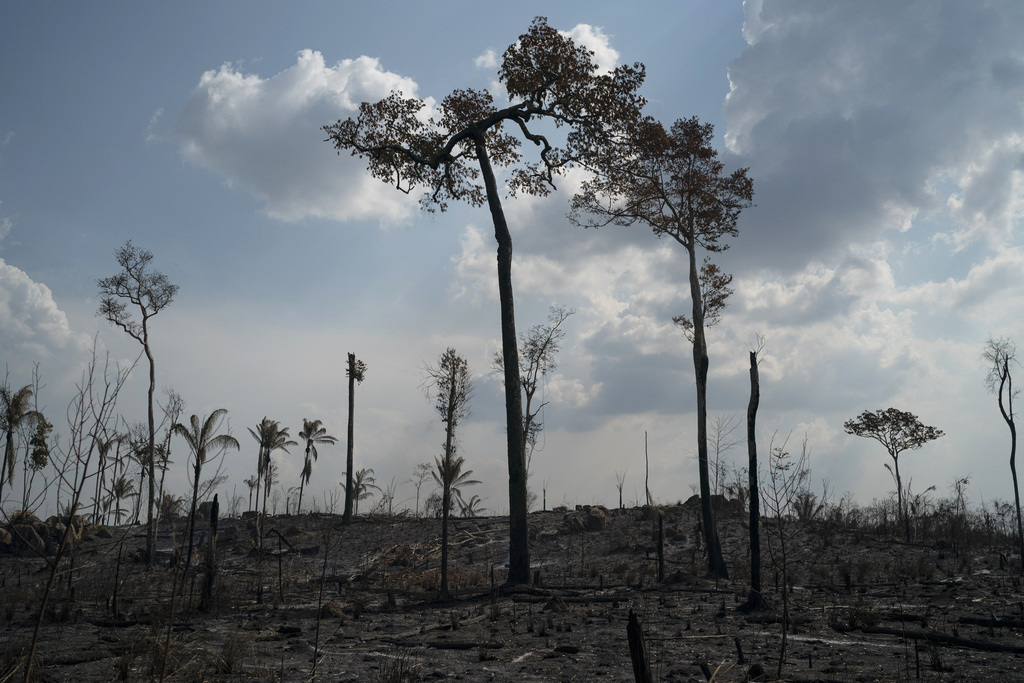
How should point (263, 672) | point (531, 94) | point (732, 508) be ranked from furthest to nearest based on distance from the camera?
point (732, 508)
point (531, 94)
point (263, 672)

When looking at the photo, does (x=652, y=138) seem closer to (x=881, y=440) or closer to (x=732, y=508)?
(x=732, y=508)

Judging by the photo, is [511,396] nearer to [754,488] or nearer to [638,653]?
[754,488]

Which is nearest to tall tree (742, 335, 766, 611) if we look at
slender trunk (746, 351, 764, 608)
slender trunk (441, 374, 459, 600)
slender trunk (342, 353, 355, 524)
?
slender trunk (746, 351, 764, 608)

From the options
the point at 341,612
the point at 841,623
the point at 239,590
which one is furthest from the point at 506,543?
the point at 841,623

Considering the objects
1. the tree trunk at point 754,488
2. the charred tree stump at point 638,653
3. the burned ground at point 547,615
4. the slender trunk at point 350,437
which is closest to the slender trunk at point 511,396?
the burned ground at point 547,615

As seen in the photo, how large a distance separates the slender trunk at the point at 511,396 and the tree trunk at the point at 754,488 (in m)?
5.37

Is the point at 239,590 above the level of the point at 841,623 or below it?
below

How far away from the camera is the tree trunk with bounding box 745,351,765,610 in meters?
12.7

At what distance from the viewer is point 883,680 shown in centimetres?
708

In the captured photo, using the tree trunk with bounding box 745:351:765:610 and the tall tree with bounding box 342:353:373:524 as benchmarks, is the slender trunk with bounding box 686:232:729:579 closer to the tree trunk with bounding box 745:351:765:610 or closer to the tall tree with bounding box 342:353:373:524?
the tree trunk with bounding box 745:351:765:610

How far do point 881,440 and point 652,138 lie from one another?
24.2 metres

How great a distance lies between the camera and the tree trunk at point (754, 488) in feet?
41.7

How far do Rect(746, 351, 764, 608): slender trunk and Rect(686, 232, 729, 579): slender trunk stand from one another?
4.94 m

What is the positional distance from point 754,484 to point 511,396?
636 centimetres
